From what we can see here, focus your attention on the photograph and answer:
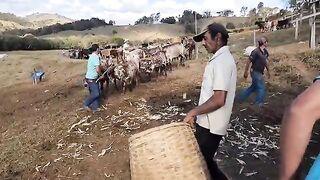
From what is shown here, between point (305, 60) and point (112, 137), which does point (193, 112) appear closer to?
point (112, 137)

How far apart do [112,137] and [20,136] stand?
254 centimetres

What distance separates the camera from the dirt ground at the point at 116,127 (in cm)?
646

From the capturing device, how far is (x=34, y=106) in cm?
1329

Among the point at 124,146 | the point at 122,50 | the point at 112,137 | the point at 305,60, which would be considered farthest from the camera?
the point at 305,60

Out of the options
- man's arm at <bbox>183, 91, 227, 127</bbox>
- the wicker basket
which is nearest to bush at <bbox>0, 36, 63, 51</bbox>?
man's arm at <bbox>183, 91, 227, 127</bbox>

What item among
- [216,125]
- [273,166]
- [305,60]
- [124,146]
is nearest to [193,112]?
[216,125]

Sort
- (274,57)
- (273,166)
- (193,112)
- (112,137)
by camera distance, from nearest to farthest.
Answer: (193,112) → (273,166) → (112,137) → (274,57)

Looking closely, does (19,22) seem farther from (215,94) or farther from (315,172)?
(315,172)

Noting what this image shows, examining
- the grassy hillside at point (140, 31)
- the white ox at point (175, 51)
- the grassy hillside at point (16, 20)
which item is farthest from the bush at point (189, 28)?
the grassy hillside at point (16, 20)

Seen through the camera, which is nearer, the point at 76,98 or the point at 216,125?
the point at 216,125

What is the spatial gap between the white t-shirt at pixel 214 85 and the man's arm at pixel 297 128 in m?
2.00

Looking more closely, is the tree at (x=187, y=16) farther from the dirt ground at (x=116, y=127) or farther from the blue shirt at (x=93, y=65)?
the blue shirt at (x=93, y=65)

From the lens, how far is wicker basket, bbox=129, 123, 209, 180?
114 inches

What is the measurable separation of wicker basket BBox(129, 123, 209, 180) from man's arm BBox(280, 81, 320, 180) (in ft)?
4.12
